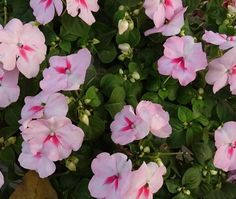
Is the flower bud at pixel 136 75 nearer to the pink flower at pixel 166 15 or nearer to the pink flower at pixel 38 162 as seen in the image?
the pink flower at pixel 166 15

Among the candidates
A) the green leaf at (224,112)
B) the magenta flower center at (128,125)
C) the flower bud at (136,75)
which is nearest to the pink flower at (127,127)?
the magenta flower center at (128,125)

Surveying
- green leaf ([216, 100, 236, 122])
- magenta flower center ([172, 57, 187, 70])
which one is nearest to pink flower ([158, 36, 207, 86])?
magenta flower center ([172, 57, 187, 70])

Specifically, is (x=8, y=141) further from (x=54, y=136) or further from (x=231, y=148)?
(x=231, y=148)

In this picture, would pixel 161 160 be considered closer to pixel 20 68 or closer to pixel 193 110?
pixel 193 110

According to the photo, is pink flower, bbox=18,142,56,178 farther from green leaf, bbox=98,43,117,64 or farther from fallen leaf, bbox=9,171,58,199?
green leaf, bbox=98,43,117,64

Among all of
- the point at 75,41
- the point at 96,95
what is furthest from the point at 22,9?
the point at 96,95

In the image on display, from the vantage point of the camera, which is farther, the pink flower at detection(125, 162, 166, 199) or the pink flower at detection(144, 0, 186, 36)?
the pink flower at detection(144, 0, 186, 36)
